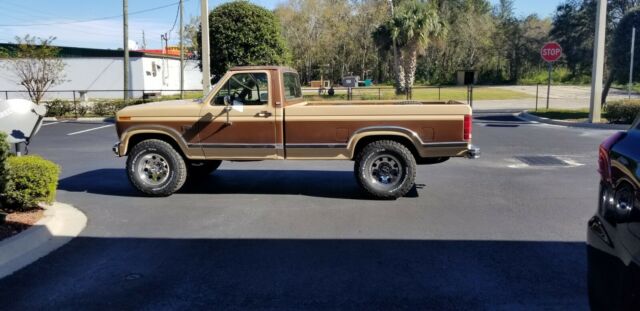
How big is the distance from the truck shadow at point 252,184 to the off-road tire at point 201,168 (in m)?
0.11

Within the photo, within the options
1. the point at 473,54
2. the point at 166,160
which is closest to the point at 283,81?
the point at 166,160

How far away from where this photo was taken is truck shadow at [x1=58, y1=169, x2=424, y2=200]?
29.7ft

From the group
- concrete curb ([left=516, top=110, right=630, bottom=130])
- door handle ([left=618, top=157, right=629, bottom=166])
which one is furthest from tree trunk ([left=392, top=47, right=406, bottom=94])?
door handle ([left=618, top=157, right=629, bottom=166])

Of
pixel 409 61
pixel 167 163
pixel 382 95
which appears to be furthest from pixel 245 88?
pixel 409 61

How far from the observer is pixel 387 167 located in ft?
27.2

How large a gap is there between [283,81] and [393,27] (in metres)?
24.9

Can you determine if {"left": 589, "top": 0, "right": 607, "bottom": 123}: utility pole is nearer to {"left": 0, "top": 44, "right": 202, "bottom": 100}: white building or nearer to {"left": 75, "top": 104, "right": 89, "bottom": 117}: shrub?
{"left": 75, "top": 104, "right": 89, "bottom": 117}: shrub

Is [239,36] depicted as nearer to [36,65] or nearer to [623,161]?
[36,65]

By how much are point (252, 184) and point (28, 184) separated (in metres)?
3.63

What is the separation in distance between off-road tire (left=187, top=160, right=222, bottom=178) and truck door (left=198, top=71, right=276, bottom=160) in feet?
3.29

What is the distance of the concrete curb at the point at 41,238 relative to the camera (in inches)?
217

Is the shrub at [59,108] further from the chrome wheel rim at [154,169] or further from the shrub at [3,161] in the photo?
the shrub at [3,161]

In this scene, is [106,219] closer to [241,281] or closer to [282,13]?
[241,281]

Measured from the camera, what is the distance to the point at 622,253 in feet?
8.98
